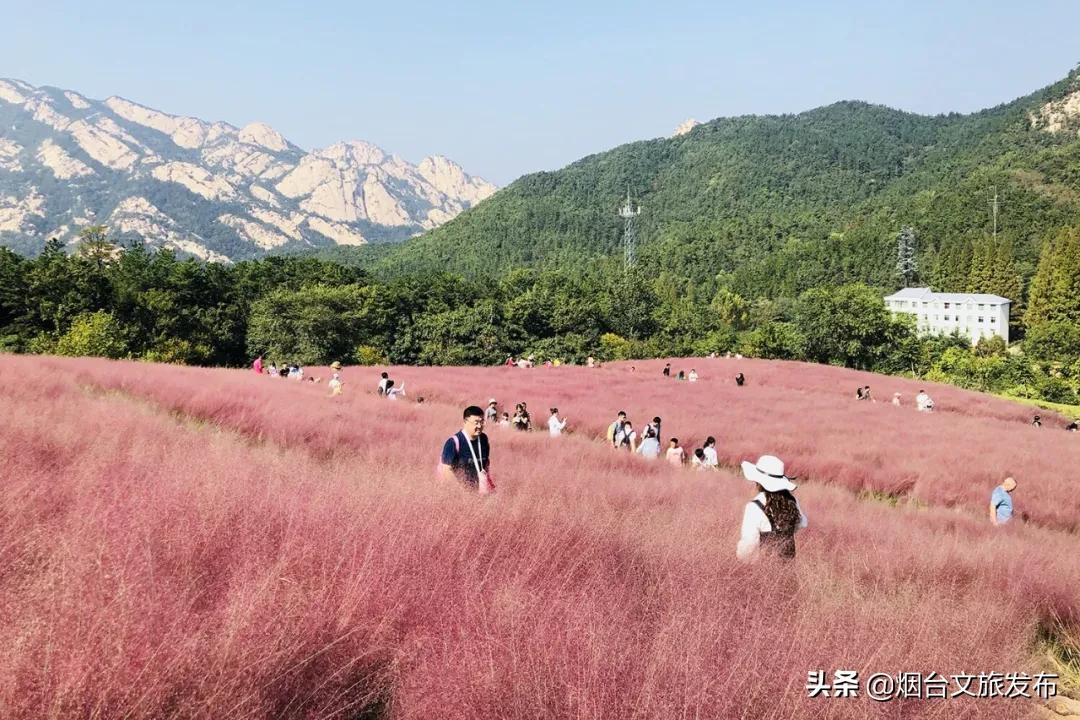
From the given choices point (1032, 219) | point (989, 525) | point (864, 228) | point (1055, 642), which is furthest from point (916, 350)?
point (864, 228)

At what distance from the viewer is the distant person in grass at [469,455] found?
6.58 m

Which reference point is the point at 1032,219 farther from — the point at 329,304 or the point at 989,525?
the point at 989,525

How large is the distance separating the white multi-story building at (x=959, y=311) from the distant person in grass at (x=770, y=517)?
9660cm

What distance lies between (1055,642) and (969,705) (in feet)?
12.4

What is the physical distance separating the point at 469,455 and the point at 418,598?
3.41 meters

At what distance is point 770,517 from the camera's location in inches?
204

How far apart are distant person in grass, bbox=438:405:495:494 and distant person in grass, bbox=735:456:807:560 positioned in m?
2.66

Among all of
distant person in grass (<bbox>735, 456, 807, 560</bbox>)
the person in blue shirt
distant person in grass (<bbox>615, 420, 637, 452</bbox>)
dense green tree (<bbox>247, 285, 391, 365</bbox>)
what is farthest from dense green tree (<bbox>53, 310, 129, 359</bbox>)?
the person in blue shirt

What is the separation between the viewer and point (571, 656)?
279 cm

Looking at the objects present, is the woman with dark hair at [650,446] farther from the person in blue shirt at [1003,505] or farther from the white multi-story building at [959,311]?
the white multi-story building at [959,311]

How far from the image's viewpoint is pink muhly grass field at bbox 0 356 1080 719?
2373mm

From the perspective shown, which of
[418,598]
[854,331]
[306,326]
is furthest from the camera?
[854,331]

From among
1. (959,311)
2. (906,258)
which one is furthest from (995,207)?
(959,311)

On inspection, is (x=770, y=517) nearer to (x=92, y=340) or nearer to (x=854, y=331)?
(x=92, y=340)
